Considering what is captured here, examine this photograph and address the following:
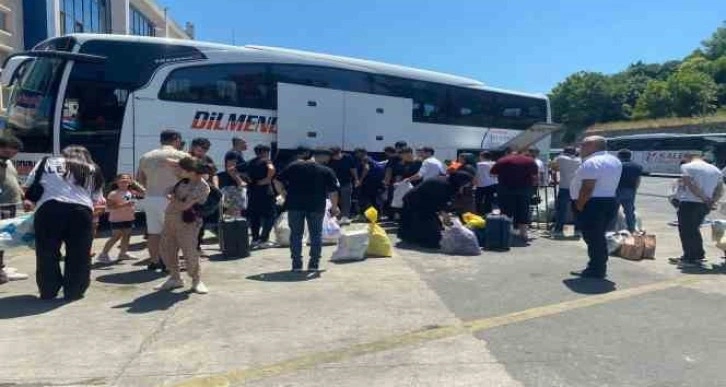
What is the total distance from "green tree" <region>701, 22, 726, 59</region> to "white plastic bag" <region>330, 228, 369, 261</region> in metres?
93.5

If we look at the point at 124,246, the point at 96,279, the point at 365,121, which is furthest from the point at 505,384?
the point at 365,121

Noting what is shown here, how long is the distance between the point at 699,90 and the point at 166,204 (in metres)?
70.1

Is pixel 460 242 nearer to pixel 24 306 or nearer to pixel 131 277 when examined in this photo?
pixel 131 277

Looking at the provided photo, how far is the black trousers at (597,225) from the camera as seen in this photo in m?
7.68

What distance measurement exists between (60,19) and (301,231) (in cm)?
3138

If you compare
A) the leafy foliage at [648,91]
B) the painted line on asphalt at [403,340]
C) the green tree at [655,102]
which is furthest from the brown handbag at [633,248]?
the green tree at [655,102]

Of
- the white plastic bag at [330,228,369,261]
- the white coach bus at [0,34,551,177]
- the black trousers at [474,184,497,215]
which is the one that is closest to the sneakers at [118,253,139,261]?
the white plastic bag at [330,228,369,261]

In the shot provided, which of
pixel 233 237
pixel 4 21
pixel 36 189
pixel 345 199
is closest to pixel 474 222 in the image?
pixel 345 199

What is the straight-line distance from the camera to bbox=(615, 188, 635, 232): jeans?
1104 cm

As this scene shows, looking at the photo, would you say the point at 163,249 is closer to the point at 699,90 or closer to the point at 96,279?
the point at 96,279

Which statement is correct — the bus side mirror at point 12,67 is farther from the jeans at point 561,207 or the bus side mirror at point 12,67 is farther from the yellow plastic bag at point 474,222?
the jeans at point 561,207

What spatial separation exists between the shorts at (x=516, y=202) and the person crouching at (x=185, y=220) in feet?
18.6

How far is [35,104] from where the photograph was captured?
11.2m

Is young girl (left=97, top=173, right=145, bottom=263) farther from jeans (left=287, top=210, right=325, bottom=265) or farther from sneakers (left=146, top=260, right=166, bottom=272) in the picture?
jeans (left=287, top=210, right=325, bottom=265)
